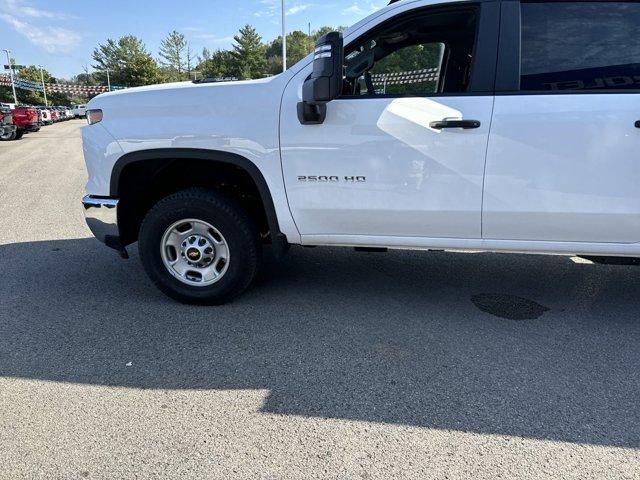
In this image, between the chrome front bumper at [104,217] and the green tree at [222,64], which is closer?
the chrome front bumper at [104,217]

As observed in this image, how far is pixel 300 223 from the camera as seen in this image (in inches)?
135

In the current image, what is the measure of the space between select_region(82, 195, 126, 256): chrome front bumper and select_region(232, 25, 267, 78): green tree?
245 ft

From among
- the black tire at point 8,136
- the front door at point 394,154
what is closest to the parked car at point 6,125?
the black tire at point 8,136

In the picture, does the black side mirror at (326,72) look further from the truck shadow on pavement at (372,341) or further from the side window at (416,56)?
the truck shadow on pavement at (372,341)

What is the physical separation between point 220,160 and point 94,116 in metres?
1.05

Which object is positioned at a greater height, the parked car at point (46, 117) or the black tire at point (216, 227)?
the parked car at point (46, 117)

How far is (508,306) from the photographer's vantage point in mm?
3783

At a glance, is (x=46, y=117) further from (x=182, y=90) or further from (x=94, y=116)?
(x=182, y=90)

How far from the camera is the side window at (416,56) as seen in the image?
3273 mm

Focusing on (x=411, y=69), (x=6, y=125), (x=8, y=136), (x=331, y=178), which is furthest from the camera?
(x=8, y=136)

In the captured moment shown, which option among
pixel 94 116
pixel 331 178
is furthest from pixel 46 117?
pixel 331 178

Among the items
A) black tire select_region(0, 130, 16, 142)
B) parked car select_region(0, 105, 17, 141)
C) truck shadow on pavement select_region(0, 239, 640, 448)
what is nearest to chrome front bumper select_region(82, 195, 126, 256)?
truck shadow on pavement select_region(0, 239, 640, 448)

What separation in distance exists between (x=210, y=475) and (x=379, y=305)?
198 centimetres

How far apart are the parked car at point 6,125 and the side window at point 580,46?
2160 cm
